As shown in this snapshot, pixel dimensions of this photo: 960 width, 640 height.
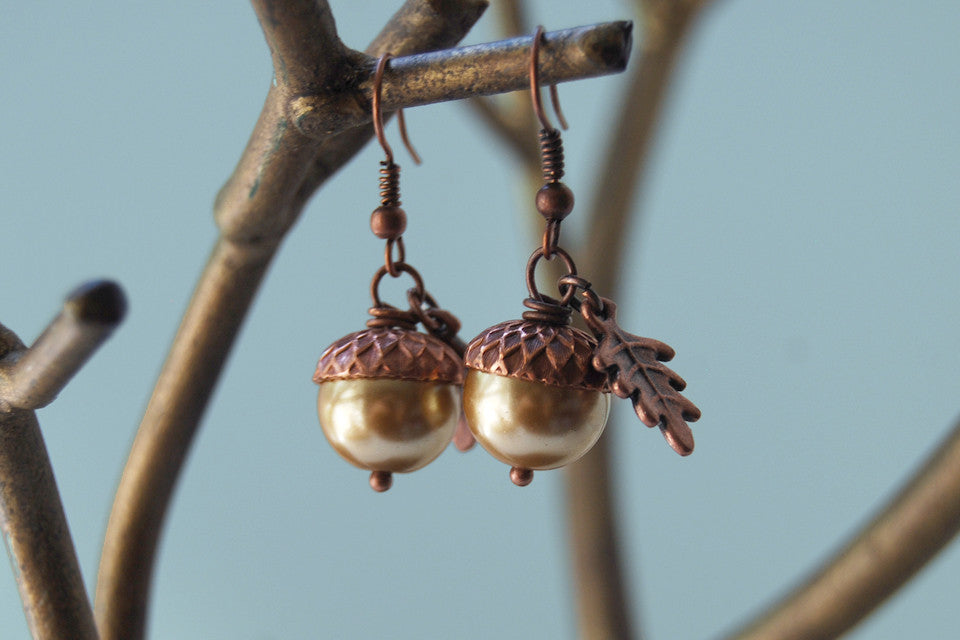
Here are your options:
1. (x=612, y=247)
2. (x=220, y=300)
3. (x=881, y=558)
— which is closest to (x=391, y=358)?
(x=220, y=300)

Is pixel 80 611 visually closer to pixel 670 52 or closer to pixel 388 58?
pixel 388 58

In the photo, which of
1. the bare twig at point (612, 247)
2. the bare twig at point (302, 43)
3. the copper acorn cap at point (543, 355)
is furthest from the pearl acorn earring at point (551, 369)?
the bare twig at point (612, 247)

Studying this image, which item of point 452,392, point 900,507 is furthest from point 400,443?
point 900,507

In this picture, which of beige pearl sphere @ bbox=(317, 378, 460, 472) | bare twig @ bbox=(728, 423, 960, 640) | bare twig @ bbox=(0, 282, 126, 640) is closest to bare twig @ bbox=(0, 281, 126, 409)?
bare twig @ bbox=(0, 282, 126, 640)

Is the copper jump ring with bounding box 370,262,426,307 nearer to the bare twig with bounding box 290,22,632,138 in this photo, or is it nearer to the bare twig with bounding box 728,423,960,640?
the bare twig with bounding box 290,22,632,138

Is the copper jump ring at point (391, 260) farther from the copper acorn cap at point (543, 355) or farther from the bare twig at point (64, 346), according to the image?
the bare twig at point (64, 346)
